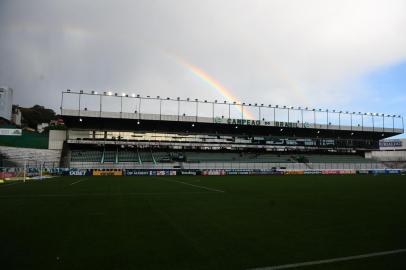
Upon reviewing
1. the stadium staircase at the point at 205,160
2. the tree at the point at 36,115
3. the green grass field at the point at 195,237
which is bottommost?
the green grass field at the point at 195,237

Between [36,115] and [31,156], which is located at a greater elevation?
[36,115]

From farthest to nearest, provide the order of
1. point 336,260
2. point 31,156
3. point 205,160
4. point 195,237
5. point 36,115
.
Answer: point 36,115 < point 205,160 < point 31,156 < point 195,237 < point 336,260

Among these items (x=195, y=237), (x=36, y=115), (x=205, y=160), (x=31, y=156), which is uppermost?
(x=36, y=115)

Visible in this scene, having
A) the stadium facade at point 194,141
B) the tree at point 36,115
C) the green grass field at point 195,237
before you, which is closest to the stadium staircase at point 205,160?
the stadium facade at point 194,141

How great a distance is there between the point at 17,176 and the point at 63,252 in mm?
43765

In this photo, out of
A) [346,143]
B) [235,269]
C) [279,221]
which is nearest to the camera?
[235,269]

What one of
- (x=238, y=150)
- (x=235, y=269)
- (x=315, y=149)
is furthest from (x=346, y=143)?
(x=235, y=269)

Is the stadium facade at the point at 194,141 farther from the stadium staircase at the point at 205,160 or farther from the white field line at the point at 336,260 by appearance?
the white field line at the point at 336,260

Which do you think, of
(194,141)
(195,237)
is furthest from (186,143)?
(195,237)

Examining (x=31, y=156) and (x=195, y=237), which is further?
(x=31, y=156)

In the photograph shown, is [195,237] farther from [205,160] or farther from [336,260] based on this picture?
[205,160]

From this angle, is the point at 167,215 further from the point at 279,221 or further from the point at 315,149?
the point at 315,149

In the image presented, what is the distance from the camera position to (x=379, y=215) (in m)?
12.2

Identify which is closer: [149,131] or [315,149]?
[149,131]
